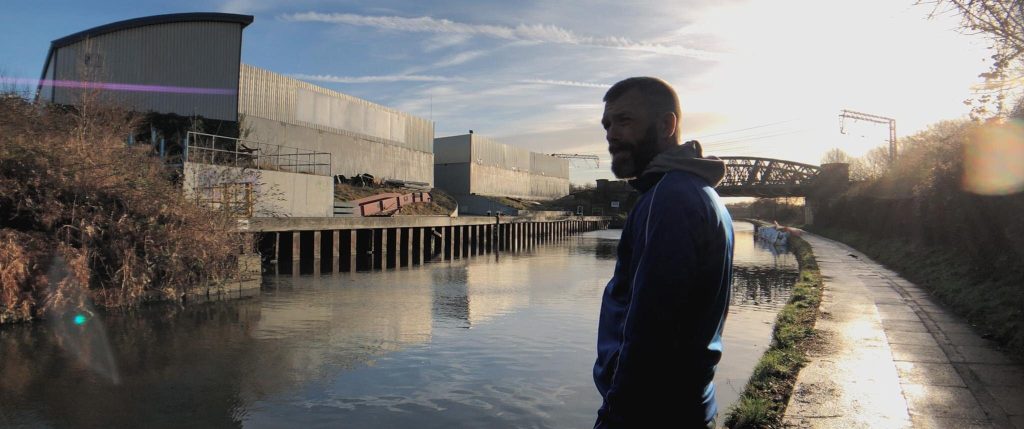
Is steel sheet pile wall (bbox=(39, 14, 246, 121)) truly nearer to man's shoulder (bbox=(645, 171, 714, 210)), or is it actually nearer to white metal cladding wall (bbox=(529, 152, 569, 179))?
man's shoulder (bbox=(645, 171, 714, 210))

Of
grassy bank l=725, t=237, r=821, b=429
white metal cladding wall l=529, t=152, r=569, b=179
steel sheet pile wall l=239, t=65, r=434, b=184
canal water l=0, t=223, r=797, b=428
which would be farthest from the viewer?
white metal cladding wall l=529, t=152, r=569, b=179

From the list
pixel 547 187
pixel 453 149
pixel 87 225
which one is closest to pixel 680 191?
pixel 87 225

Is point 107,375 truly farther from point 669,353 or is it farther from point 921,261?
point 921,261

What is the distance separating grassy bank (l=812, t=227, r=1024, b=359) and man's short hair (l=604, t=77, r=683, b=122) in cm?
706

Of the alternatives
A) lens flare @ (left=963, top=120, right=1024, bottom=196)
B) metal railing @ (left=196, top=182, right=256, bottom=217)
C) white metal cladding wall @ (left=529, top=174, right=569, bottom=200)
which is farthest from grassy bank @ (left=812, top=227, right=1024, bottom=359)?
white metal cladding wall @ (left=529, top=174, right=569, bottom=200)

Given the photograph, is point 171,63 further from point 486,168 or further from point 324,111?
point 486,168

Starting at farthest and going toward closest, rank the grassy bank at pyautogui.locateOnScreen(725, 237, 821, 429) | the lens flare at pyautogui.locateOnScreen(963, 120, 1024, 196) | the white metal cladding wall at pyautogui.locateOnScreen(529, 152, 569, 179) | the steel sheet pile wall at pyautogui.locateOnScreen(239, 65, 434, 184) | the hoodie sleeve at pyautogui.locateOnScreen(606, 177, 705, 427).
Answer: the white metal cladding wall at pyautogui.locateOnScreen(529, 152, 569, 179)
the steel sheet pile wall at pyautogui.locateOnScreen(239, 65, 434, 184)
the lens flare at pyautogui.locateOnScreen(963, 120, 1024, 196)
the grassy bank at pyautogui.locateOnScreen(725, 237, 821, 429)
the hoodie sleeve at pyautogui.locateOnScreen(606, 177, 705, 427)

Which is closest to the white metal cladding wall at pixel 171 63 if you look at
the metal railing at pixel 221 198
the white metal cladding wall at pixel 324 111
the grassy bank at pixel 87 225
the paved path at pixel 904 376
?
the white metal cladding wall at pixel 324 111

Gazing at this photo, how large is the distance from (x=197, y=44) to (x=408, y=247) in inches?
550

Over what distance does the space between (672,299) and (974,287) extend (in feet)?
38.8

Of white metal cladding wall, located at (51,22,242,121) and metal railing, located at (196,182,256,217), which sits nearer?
metal railing, located at (196,182,256,217)

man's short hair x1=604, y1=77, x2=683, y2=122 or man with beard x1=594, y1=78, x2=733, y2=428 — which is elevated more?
man's short hair x1=604, y1=77, x2=683, y2=122

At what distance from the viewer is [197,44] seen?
29125 millimetres

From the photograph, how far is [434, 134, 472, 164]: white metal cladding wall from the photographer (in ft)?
197
